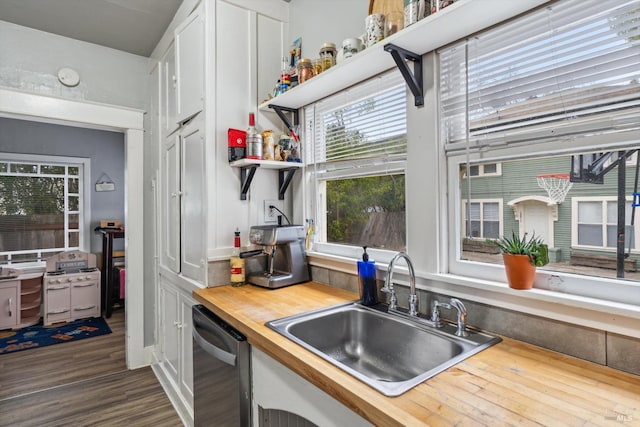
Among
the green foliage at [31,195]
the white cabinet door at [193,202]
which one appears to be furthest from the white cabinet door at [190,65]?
the green foliage at [31,195]

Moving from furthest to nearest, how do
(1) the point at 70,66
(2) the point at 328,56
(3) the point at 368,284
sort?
1. (1) the point at 70,66
2. (2) the point at 328,56
3. (3) the point at 368,284

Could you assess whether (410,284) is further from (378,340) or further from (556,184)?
(556,184)

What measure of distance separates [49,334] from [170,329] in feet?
7.65

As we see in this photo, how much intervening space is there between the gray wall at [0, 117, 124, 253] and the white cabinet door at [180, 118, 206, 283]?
11.3 ft

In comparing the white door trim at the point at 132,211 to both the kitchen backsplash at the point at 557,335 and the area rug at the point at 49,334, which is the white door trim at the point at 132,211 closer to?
the area rug at the point at 49,334

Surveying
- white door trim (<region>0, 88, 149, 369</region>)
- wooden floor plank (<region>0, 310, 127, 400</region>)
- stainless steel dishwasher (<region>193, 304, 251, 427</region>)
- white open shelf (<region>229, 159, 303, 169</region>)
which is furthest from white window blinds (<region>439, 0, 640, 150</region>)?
wooden floor plank (<region>0, 310, 127, 400</region>)

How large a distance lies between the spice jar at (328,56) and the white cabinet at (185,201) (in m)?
0.80

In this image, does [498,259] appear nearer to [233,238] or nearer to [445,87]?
[445,87]

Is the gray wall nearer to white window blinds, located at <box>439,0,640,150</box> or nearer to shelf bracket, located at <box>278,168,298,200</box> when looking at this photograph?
shelf bracket, located at <box>278,168,298,200</box>

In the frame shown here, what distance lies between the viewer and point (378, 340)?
1397mm

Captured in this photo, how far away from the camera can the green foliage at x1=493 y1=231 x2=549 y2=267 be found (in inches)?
41.9

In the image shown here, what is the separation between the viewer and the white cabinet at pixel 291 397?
0.92 metres

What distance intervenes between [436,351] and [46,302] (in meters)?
4.68

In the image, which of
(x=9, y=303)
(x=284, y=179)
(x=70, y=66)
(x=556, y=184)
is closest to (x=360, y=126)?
(x=284, y=179)
